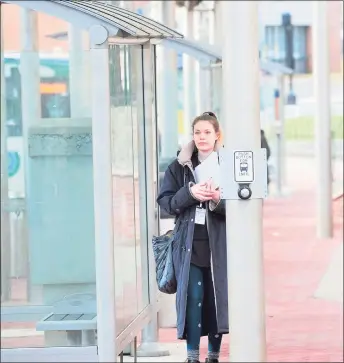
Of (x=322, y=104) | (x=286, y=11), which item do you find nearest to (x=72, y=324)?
(x=322, y=104)

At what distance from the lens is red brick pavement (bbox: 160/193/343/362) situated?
28.1ft

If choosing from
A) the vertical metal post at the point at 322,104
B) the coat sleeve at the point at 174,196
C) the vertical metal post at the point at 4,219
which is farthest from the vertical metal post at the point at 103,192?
the vertical metal post at the point at 322,104

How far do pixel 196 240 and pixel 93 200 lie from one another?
0.90 metres

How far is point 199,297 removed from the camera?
631 cm

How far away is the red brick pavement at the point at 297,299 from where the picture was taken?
8.57 metres

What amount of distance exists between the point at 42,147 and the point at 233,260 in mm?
3009

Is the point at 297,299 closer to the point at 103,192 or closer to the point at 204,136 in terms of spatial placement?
the point at 204,136

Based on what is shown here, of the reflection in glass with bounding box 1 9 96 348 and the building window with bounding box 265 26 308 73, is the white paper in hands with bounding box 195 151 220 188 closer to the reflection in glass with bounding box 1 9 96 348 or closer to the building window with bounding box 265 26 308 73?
the reflection in glass with bounding box 1 9 96 348

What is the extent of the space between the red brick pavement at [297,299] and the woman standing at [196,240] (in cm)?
24

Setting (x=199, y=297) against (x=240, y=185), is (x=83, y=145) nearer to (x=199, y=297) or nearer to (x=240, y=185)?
(x=199, y=297)

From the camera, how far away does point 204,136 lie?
626 cm

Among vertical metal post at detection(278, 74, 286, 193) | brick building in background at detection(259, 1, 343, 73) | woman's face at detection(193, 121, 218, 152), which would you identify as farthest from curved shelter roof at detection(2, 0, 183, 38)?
brick building in background at detection(259, 1, 343, 73)

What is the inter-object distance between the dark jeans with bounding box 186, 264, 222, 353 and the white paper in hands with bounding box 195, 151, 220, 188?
478mm

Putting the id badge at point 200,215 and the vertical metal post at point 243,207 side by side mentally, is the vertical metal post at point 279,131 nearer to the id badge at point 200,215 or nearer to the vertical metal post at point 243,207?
the id badge at point 200,215
